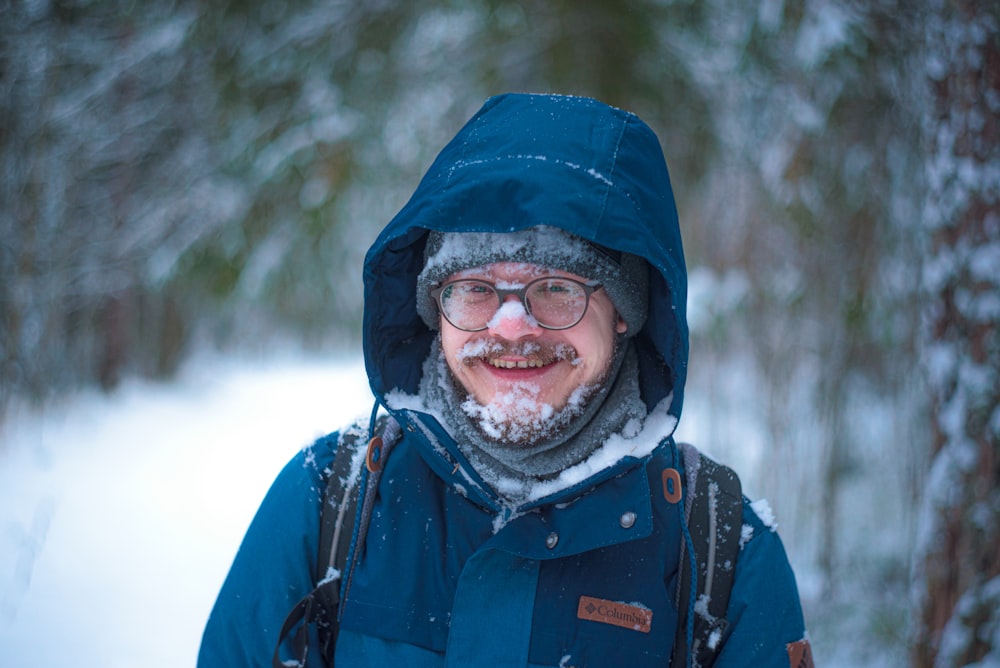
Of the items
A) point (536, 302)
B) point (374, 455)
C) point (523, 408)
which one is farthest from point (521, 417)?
point (374, 455)

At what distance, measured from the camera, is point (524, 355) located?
57.2 inches

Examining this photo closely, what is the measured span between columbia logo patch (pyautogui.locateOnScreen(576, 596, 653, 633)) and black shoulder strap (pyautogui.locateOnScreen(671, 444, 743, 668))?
0.29ft

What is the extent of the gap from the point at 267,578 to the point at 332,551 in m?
0.16

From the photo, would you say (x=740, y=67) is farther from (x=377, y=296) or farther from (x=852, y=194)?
(x=377, y=296)

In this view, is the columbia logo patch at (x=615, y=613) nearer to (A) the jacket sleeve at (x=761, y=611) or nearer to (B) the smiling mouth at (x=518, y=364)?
(A) the jacket sleeve at (x=761, y=611)

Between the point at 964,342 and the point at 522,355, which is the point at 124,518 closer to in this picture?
the point at 522,355

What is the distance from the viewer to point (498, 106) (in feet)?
5.33

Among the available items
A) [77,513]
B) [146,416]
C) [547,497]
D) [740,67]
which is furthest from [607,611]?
[146,416]

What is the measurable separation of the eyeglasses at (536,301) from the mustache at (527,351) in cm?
4

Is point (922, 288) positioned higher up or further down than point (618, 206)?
higher up

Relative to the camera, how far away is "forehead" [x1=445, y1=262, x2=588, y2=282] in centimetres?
145

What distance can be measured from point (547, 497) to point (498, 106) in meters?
1.00

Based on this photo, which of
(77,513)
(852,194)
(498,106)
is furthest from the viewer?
(77,513)

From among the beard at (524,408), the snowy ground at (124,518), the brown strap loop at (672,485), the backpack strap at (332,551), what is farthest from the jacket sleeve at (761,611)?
the snowy ground at (124,518)
